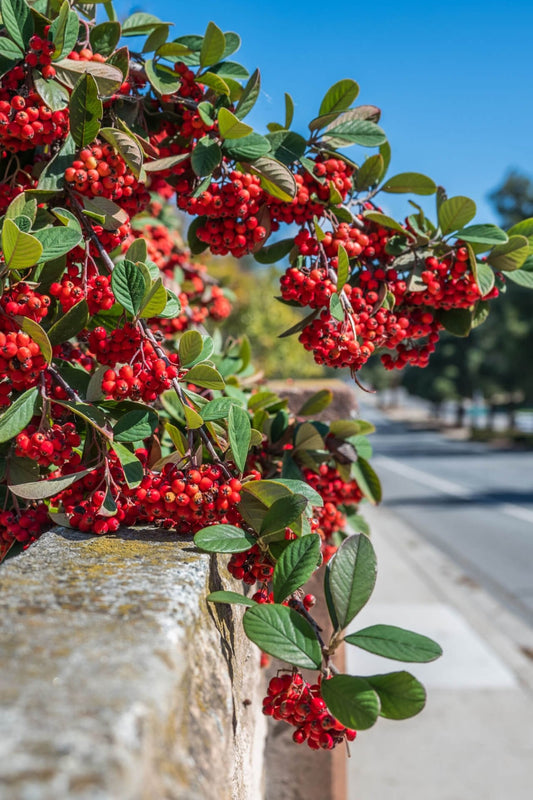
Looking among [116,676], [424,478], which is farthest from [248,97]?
[424,478]

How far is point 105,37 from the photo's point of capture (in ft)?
4.49

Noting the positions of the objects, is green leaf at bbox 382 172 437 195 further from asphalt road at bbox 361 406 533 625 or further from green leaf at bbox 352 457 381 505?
asphalt road at bbox 361 406 533 625

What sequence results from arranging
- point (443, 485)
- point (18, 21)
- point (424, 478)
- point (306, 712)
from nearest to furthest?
point (306, 712)
point (18, 21)
point (443, 485)
point (424, 478)

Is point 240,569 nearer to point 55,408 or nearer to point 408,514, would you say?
point 55,408

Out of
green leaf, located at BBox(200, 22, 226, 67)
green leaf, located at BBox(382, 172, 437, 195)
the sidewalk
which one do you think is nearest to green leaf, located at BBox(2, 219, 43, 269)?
green leaf, located at BBox(200, 22, 226, 67)

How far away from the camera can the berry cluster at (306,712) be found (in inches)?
37.6

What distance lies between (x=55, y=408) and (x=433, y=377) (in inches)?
1594

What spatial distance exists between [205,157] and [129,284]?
0.37m

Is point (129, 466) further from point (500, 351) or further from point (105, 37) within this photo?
point (500, 351)

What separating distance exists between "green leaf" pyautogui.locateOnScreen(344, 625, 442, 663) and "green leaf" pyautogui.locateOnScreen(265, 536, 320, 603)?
0.37 ft

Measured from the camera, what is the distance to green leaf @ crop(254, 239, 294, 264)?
1567mm

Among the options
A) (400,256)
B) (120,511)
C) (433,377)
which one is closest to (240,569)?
(120,511)

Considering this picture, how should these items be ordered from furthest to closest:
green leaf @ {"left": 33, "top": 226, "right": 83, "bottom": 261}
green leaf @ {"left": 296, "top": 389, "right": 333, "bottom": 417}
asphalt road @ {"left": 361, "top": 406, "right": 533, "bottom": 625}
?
asphalt road @ {"left": 361, "top": 406, "right": 533, "bottom": 625} → green leaf @ {"left": 296, "top": 389, "right": 333, "bottom": 417} → green leaf @ {"left": 33, "top": 226, "right": 83, "bottom": 261}

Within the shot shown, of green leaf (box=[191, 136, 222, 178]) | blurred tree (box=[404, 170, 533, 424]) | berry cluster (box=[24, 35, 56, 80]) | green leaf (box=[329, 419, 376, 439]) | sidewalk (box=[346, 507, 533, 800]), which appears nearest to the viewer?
berry cluster (box=[24, 35, 56, 80])
